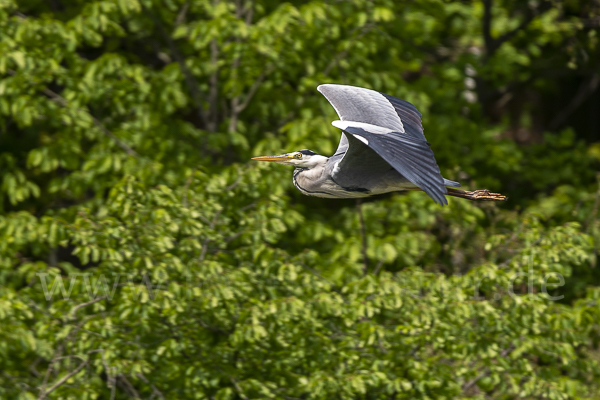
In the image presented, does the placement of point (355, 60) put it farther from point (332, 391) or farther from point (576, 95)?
point (576, 95)

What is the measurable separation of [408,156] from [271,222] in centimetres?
218

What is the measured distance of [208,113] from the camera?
322 inches

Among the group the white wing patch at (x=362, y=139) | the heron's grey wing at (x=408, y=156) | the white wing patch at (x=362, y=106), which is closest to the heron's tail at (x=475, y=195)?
the white wing patch at (x=362, y=106)

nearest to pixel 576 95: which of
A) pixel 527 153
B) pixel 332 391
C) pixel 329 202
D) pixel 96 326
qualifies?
pixel 527 153

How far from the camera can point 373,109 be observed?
5.41 metres

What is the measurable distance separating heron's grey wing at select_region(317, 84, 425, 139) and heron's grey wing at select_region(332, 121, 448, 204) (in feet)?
2.88

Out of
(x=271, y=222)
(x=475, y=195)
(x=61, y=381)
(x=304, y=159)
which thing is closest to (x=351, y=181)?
(x=304, y=159)

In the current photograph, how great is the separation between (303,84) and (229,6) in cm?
113

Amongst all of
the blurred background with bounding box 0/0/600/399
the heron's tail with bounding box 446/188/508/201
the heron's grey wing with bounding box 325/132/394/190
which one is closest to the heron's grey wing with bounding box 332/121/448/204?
the heron's grey wing with bounding box 325/132/394/190

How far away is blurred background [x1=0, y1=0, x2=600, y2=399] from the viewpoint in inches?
222

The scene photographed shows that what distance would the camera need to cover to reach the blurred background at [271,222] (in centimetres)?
563

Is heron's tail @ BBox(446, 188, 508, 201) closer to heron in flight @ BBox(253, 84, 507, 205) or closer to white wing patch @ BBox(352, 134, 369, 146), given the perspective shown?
heron in flight @ BBox(253, 84, 507, 205)

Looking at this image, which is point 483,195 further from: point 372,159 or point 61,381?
point 61,381

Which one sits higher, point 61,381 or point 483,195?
point 483,195
